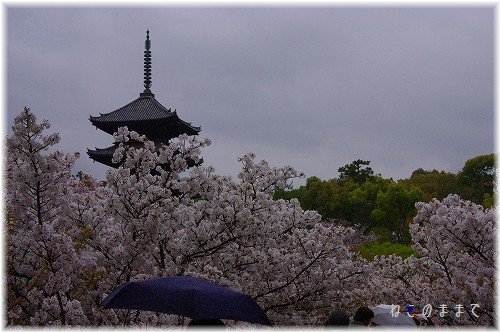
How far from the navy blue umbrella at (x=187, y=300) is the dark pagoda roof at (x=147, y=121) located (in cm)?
2120

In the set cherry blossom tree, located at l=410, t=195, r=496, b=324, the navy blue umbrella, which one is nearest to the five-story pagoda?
cherry blossom tree, located at l=410, t=195, r=496, b=324

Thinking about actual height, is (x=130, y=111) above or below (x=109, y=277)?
above

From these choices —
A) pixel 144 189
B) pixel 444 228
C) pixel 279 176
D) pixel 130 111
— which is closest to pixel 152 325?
pixel 144 189

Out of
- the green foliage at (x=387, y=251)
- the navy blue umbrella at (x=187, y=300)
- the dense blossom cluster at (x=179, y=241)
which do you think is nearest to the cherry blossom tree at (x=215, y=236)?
the dense blossom cluster at (x=179, y=241)

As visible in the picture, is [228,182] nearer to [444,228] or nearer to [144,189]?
[144,189]

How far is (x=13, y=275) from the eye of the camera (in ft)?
22.1

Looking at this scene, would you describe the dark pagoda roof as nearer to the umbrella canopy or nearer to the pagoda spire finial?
the pagoda spire finial

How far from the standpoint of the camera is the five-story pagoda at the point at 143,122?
26.9m

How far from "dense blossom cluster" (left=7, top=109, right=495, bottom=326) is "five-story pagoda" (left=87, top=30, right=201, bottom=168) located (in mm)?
18213

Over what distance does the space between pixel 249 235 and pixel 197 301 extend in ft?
9.19

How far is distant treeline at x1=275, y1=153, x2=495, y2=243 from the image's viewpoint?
39.7 meters

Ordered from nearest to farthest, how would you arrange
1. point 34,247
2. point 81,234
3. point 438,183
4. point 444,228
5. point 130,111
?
1. point 34,247
2. point 81,234
3. point 444,228
4. point 130,111
5. point 438,183

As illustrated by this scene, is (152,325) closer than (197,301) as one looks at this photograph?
No

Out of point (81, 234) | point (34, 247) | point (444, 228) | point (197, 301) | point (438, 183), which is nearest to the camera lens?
point (197, 301)
